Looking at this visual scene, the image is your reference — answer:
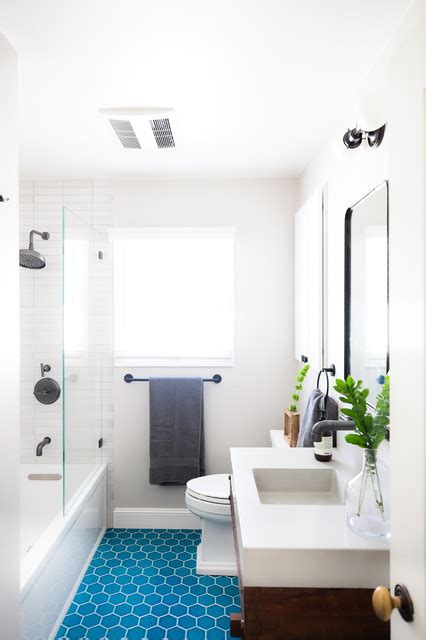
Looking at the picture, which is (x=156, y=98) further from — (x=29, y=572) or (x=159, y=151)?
(x=29, y=572)

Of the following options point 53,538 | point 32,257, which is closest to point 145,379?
point 32,257

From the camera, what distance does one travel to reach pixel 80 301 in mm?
2604

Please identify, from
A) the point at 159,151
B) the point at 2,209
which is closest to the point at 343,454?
the point at 2,209

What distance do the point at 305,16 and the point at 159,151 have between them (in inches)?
50.4

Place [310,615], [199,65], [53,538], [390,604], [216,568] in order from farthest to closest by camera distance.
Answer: [216,568], [53,538], [199,65], [310,615], [390,604]

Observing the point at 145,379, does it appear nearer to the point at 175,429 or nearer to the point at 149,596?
the point at 175,429

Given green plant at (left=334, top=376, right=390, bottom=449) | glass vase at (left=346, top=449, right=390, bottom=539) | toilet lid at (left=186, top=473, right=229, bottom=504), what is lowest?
toilet lid at (left=186, top=473, right=229, bottom=504)

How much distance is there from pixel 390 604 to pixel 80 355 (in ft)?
6.96

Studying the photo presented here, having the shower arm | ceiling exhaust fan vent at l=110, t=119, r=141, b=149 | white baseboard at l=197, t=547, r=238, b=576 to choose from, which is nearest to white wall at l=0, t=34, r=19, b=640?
ceiling exhaust fan vent at l=110, t=119, r=141, b=149

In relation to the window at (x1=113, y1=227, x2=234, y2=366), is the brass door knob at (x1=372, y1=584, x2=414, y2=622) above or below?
below

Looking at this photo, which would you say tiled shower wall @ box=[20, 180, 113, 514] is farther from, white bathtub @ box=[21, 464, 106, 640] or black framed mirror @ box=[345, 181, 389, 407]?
black framed mirror @ box=[345, 181, 389, 407]

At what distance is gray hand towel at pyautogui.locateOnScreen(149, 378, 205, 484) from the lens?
2.99 metres

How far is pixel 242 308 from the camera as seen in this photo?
3.07 meters

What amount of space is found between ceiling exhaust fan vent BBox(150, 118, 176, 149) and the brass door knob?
200cm
